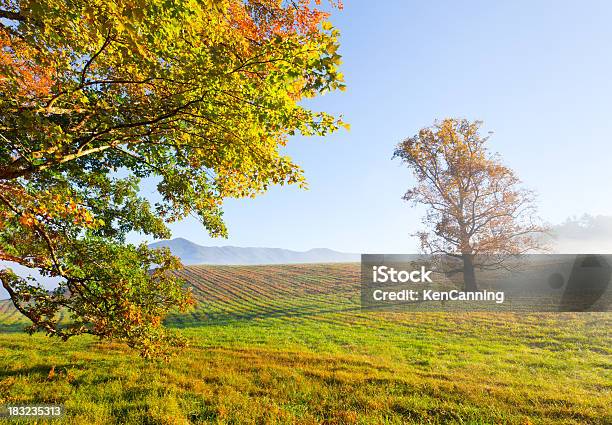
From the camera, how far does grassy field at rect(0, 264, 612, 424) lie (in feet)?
26.1

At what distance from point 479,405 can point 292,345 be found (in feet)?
34.2

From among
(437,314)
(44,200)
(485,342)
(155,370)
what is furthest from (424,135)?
(44,200)

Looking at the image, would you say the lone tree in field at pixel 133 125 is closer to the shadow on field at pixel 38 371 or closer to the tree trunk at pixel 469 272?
the shadow on field at pixel 38 371

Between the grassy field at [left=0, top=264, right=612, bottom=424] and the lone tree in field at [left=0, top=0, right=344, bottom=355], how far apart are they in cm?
208

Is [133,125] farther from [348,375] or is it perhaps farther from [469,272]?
[469,272]

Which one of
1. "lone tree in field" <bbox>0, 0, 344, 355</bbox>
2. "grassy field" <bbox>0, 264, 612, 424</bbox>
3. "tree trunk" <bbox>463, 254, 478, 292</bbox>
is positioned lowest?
"grassy field" <bbox>0, 264, 612, 424</bbox>

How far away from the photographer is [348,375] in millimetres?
10797

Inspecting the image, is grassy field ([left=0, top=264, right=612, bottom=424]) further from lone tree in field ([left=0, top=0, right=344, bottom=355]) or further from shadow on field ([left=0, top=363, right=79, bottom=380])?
lone tree in field ([left=0, top=0, right=344, bottom=355])

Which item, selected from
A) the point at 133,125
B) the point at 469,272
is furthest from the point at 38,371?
the point at 469,272

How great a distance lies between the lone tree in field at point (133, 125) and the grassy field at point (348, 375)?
2.08m

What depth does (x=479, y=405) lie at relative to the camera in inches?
331

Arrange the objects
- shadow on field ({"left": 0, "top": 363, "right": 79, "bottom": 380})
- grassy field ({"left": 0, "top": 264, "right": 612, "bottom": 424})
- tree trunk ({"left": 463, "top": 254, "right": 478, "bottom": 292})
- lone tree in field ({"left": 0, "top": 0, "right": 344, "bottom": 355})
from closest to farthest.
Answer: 1. lone tree in field ({"left": 0, "top": 0, "right": 344, "bottom": 355})
2. grassy field ({"left": 0, "top": 264, "right": 612, "bottom": 424})
3. shadow on field ({"left": 0, "top": 363, "right": 79, "bottom": 380})
4. tree trunk ({"left": 463, "top": 254, "right": 478, "bottom": 292})

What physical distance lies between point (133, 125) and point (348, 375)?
32.0 feet

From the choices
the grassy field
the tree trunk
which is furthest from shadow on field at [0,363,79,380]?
the tree trunk
